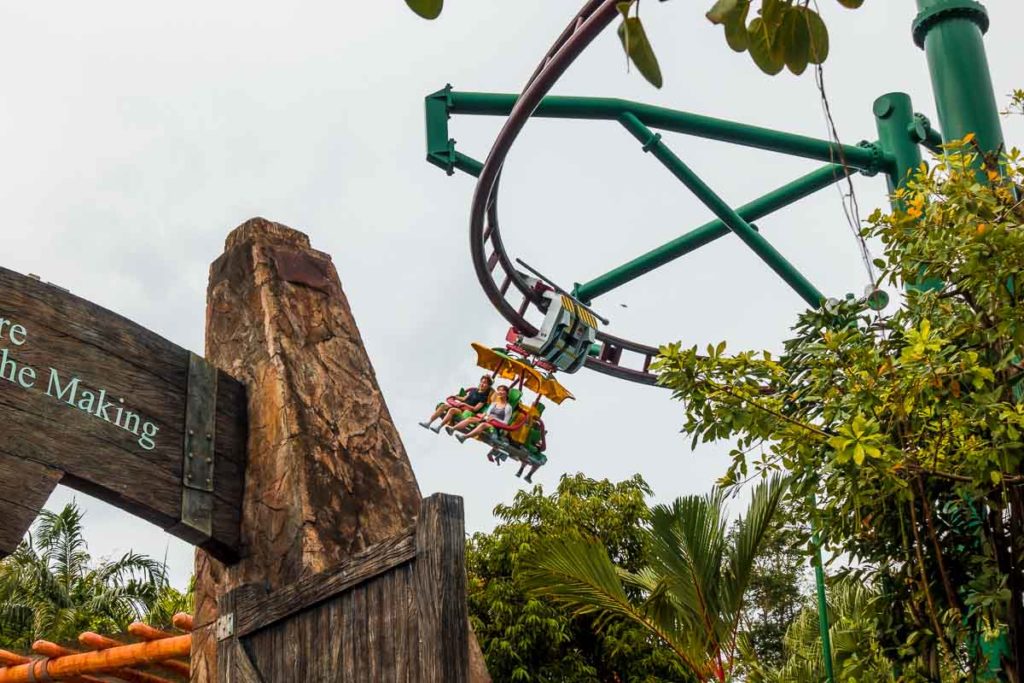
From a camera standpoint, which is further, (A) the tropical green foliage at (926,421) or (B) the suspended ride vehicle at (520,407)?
(B) the suspended ride vehicle at (520,407)

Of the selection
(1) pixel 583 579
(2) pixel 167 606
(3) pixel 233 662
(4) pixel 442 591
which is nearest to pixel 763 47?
(4) pixel 442 591

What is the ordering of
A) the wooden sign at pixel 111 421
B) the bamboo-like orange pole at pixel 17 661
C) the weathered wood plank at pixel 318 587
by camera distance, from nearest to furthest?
the weathered wood plank at pixel 318 587
the wooden sign at pixel 111 421
the bamboo-like orange pole at pixel 17 661

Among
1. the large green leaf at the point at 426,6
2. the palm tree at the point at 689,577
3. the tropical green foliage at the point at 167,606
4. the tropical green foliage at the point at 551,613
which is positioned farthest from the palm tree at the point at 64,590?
the large green leaf at the point at 426,6

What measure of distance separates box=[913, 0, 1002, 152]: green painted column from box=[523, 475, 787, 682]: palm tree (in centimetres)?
221

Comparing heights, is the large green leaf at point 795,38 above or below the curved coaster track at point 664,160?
below

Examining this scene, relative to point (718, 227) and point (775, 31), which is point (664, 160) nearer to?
point (718, 227)

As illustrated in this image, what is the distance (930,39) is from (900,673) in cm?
291

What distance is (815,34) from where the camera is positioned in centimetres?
135

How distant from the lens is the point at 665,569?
22.2 feet

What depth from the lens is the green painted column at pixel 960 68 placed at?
527 centimetres

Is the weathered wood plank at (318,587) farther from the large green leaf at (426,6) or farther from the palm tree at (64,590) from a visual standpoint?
the palm tree at (64,590)

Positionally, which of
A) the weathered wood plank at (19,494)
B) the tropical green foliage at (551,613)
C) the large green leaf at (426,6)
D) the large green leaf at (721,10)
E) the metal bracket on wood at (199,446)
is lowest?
the large green leaf at (721,10)

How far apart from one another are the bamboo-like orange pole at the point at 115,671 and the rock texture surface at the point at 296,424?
107cm

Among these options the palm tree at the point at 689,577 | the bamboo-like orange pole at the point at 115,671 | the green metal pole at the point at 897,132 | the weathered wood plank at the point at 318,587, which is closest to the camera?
the weathered wood plank at the point at 318,587
